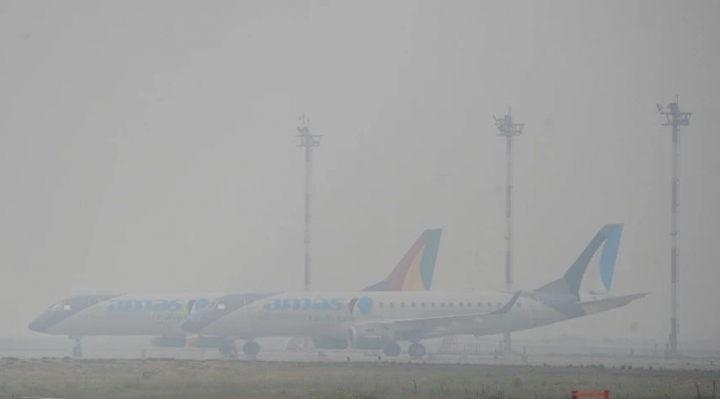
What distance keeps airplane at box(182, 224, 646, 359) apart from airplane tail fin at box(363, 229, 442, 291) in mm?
14875

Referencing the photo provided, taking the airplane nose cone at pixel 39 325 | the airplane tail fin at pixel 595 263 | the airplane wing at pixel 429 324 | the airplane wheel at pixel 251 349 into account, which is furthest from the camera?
the airplane nose cone at pixel 39 325

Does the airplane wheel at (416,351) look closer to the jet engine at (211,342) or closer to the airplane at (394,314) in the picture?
the airplane at (394,314)

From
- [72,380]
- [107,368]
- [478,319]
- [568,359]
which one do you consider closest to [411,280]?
[478,319]

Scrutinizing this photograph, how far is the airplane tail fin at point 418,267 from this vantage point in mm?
112500

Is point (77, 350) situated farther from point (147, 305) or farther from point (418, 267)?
point (418, 267)

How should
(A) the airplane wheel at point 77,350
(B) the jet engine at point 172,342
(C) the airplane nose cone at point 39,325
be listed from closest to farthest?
(A) the airplane wheel at point 77,350 → (B) the jet engine at point 172,342 → (C) the airplane nose cone at point 39,325

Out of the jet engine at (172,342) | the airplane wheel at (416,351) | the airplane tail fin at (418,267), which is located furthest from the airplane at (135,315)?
the airplane tail fin at (418,267)

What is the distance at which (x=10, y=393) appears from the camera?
5253cm

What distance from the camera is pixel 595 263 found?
102 metres

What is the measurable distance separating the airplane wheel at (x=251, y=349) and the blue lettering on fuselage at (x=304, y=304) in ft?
7.99

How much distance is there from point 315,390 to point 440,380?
22.1 ft

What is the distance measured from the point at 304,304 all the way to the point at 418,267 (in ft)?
64.0

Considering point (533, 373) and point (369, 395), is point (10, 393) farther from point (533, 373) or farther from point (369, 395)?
point (533, 373)

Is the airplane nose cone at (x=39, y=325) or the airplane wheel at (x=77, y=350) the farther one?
the airplane nose cone at (x=39, y=325)
